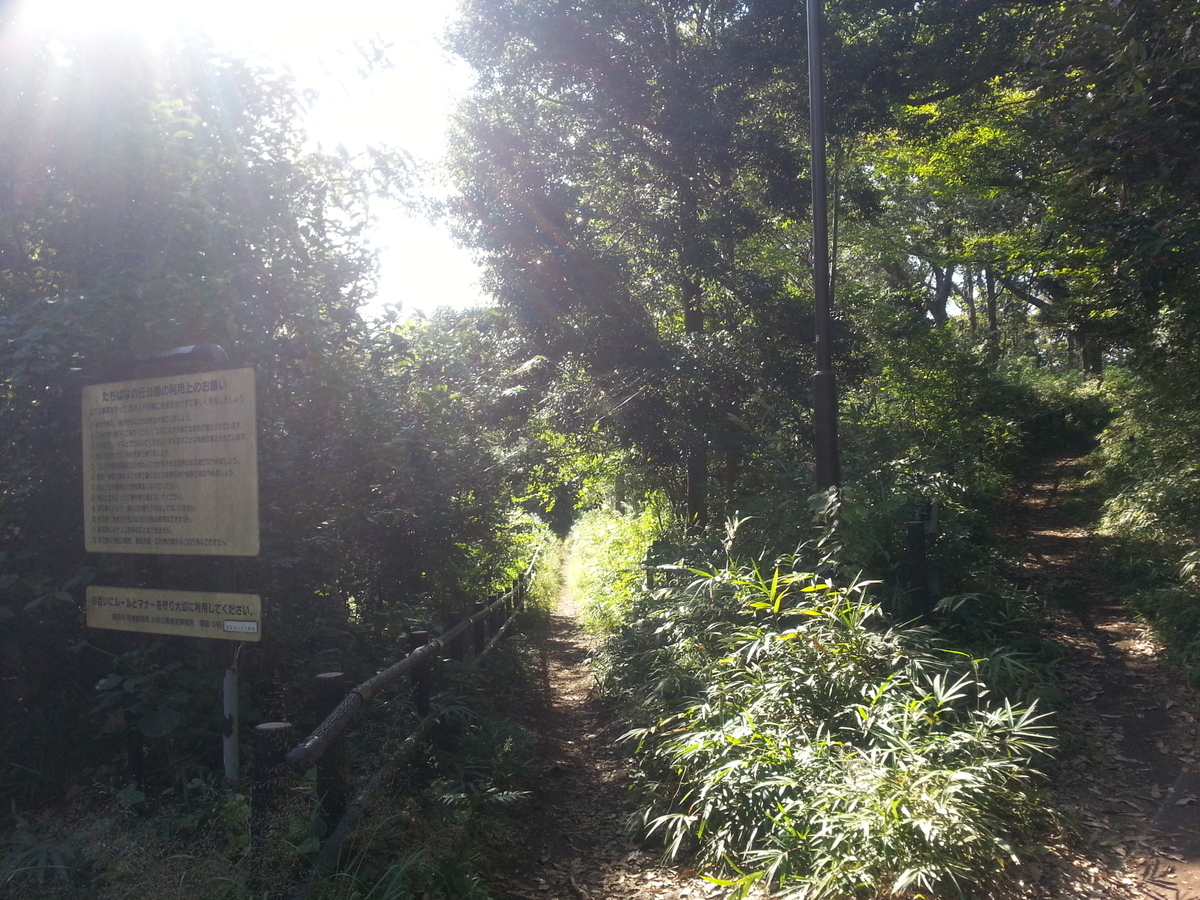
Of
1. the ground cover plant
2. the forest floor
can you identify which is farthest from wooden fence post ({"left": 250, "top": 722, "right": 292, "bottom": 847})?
the ground cover plant

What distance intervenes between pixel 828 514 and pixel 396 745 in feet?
12.2

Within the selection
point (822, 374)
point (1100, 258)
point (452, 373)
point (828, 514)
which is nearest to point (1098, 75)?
point (1100, 258)

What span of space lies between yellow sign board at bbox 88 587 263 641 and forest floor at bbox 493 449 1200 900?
211cm

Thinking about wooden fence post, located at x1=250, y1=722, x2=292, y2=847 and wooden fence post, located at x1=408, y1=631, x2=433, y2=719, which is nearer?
wooden fence post, located at x1=250, y1=722, x2=292, y2=847

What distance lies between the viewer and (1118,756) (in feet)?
18.6

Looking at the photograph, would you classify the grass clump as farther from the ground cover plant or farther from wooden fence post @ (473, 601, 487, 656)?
wooden fence post @ (473, 601, 487, 656)

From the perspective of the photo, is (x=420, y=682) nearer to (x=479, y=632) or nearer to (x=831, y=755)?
(x=831, y=755)

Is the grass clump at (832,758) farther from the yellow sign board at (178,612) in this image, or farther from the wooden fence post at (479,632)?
the wooden fence post at (479,632)

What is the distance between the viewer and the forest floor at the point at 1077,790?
4383mm

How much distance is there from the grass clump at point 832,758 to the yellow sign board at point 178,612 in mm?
2532

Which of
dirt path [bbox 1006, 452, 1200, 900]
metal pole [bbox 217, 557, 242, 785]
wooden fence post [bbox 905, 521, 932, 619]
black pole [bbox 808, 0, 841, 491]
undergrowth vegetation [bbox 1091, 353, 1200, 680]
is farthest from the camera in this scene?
undergrowth vegetation [bbox 1091, 353, 1200, 680]

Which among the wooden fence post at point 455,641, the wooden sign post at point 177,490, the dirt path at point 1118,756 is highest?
the wooden sign post at point 177,490

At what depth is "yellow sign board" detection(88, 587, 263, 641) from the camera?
3.89 m

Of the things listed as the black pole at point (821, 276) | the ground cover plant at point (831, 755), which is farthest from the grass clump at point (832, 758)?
the black pole at point (821, 276)
